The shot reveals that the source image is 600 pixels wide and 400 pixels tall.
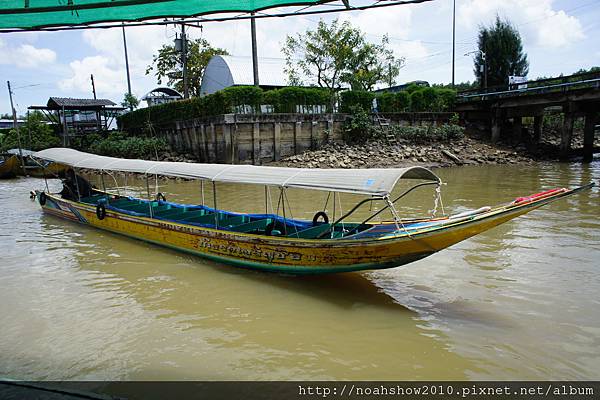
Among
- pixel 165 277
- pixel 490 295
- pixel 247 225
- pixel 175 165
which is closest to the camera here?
pixel 490 295

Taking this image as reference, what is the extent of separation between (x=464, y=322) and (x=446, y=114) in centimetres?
2521

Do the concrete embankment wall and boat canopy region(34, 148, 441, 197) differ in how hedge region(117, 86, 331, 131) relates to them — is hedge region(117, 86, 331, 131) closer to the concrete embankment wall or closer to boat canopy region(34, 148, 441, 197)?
the concrete embankment wall

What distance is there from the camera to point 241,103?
22125 mm

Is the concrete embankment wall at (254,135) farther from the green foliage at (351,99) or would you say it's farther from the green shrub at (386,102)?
the green shrub at (386,102)

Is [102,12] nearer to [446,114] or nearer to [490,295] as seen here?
[490,295]

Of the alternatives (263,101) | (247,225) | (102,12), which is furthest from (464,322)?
(263,101)

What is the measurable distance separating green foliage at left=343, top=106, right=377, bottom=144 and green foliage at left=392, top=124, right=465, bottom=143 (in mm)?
1886

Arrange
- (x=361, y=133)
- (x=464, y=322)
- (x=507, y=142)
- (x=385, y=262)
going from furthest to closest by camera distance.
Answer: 1. (x=507, y=142)
2. (x=361, y=133)
3. (x=385, y=262)
4. (x=464, y=322)

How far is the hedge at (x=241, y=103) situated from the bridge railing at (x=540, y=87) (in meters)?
11.2

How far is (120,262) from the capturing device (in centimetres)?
856

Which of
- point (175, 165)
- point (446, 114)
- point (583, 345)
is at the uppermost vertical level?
point (446, 114)

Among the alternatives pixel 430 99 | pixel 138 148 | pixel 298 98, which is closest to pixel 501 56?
pixel 430 99

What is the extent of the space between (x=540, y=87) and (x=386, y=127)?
970 centimetres

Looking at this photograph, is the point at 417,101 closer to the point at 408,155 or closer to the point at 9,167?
the point at 408,155
